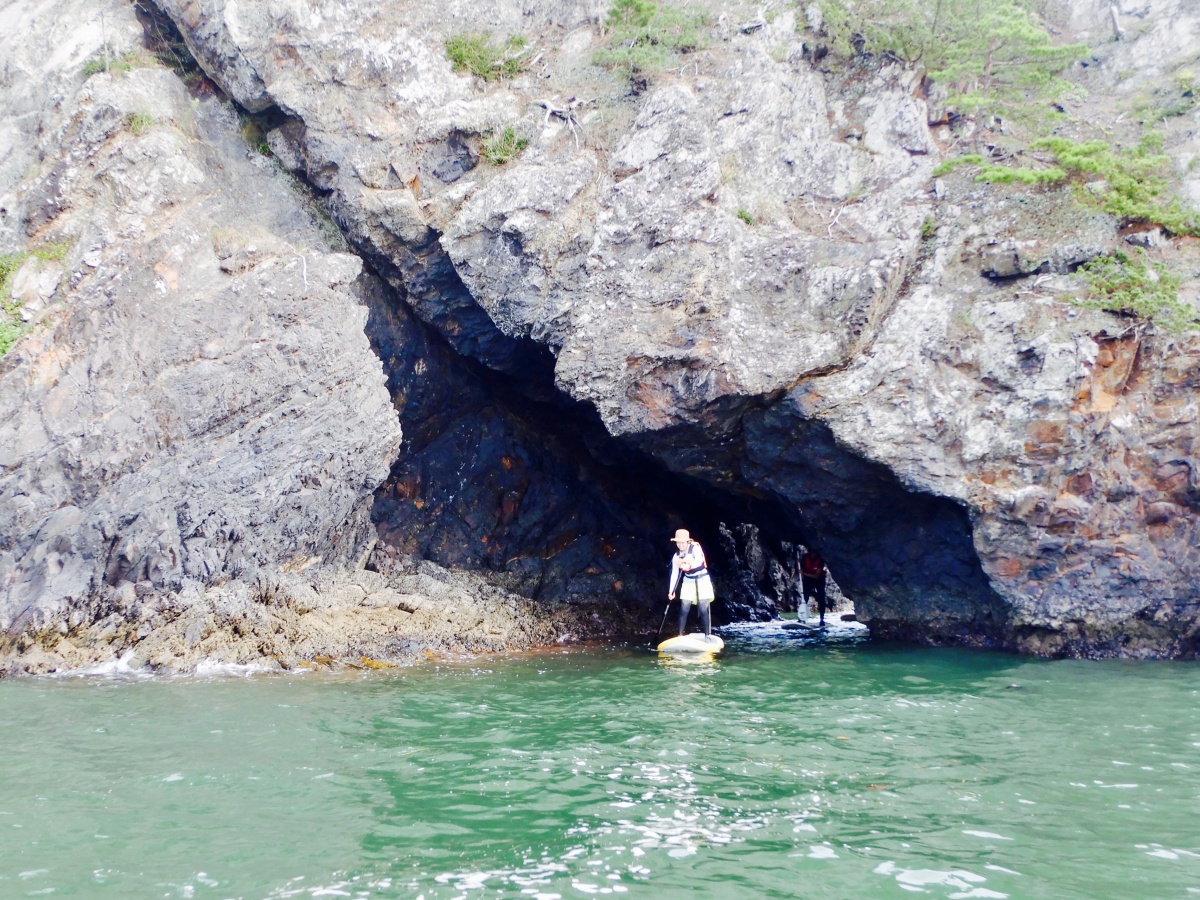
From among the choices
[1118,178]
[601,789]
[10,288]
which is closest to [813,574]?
[1118,178]

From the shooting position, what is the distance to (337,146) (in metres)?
13.9

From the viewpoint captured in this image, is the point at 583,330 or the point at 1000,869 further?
the point at 583,330

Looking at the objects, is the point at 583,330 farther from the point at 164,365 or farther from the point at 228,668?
the point at 228,668

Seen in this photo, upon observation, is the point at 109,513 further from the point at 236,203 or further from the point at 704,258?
the point at 704,258

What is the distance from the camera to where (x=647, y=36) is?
14.9m

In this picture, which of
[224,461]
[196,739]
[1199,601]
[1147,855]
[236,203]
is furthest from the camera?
[236,203]

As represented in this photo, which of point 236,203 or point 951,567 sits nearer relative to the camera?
point 951,567

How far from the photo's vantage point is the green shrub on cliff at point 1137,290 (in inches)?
448

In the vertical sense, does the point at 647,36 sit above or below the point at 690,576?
above

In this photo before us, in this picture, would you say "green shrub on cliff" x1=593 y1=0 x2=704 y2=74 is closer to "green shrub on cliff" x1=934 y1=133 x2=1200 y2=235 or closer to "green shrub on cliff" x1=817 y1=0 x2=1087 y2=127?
"green shrub on cliff" x1=817 y1=0 x2=1087 y2=127

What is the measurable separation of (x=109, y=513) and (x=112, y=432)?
3.49 feet

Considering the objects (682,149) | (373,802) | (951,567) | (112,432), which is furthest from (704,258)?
(373,802)

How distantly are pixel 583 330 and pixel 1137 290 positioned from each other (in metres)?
7.26

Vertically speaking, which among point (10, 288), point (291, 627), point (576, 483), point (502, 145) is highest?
point (502, 145)
